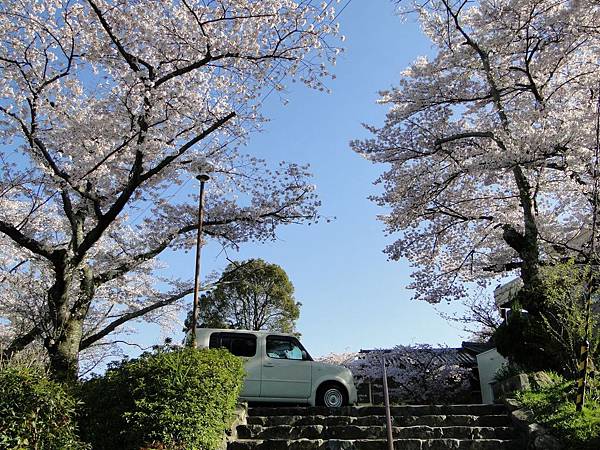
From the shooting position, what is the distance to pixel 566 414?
566 cm

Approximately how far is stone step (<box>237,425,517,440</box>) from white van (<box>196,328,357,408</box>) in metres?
1.51

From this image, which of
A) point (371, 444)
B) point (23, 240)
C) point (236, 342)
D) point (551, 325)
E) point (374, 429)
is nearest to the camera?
point (371, 444)

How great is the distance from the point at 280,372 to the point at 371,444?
2691mm

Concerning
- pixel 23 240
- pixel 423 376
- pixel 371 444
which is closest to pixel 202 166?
pixel 23 240

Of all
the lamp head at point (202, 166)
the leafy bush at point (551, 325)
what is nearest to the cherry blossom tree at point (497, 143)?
the leafy bush at point (551, 325)

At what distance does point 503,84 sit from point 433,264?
16.5 feet

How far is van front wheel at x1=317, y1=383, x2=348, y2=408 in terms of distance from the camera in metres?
8.57

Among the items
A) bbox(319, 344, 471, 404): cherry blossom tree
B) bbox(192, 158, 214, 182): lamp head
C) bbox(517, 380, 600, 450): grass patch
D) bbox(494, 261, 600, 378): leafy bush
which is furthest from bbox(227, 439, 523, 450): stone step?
bbox(319, 344, 471, 404): cherry blossom tree

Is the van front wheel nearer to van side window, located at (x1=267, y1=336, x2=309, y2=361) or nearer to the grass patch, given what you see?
van side window, located at (x1=267, y1=336, x2=309, y2=361)

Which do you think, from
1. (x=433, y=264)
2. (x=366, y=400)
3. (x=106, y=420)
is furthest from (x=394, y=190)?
(x=106, y=420)

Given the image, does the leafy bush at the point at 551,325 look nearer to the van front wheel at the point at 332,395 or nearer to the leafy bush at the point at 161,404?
the van front wheel at the point at 332,395

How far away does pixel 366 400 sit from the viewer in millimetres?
15438

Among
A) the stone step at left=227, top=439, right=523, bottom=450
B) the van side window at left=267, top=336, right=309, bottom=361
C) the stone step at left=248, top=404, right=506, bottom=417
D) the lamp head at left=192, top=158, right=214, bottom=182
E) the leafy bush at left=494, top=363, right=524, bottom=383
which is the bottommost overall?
the stone step at left=227, top=439, right=523, bottom=450

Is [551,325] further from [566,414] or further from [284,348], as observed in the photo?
[284,348]
